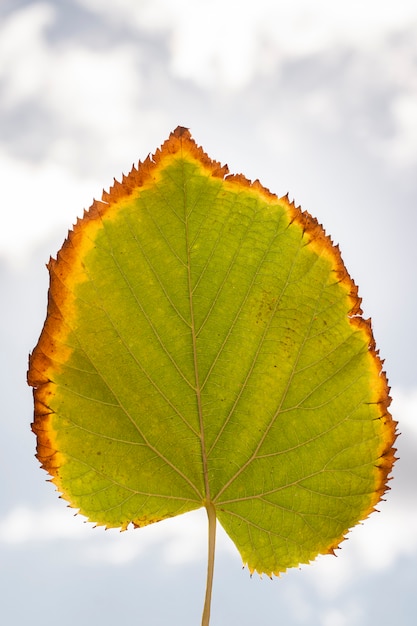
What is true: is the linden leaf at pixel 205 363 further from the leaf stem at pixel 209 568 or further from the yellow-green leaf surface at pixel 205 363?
the leaf stem at pixel 209 568

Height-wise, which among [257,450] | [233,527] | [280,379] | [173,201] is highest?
[173,201]

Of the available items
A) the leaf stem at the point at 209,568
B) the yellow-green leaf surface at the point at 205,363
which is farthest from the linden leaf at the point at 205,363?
the leaf stem at the point at 209,568

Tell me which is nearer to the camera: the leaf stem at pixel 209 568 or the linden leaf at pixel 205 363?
the leaf stem at pixel 209 568

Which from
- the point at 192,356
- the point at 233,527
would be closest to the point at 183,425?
the point at 192,356

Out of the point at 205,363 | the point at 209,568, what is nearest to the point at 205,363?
the point at 205,363

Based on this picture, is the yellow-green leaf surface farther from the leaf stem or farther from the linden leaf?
the leaf stem

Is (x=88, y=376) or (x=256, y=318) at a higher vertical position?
(x=256, y=318)

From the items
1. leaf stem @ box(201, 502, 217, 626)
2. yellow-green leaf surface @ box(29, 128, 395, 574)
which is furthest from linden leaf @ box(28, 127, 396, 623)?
leaf stem @ box(201, 502, 217, 626)

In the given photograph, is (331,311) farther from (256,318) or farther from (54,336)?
(54,336)

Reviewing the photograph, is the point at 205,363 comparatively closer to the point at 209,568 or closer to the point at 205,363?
the point at 205,363
